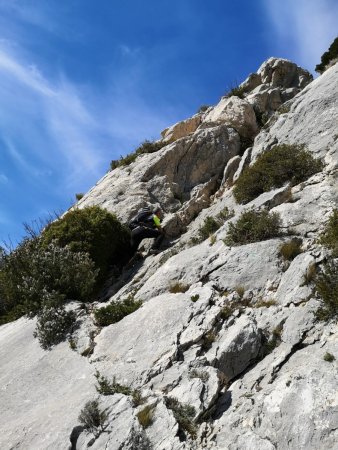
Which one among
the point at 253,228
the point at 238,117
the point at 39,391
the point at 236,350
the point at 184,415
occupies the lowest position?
the point at 184,415

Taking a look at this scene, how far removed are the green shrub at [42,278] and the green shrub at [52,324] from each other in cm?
74

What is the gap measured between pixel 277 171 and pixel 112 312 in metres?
8.02

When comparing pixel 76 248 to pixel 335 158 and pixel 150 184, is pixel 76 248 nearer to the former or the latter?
pixel 150 184

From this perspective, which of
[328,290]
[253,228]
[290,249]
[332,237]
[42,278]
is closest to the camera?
[328,290]

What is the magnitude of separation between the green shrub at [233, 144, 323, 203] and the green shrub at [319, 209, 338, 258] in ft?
14.6

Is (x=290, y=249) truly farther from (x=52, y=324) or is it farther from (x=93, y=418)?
(x=52, y=324)

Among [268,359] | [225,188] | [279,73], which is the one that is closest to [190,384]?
[268,359]

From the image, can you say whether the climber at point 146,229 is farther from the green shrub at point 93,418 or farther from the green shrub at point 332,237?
the green shrub at point 93,418

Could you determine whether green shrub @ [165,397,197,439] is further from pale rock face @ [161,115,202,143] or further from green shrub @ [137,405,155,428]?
pale rock face @ [161,115,202,143]

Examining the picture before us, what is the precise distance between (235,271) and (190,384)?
4.02 meters

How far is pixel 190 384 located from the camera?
27.0ft

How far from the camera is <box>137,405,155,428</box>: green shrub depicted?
7.53 metres

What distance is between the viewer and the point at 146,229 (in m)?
18.3

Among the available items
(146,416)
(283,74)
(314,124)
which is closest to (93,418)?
(146,416)
